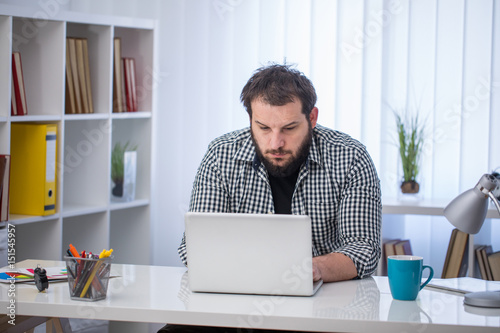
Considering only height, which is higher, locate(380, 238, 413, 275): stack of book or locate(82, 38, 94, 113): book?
locate(82, 38, 94, 113): book

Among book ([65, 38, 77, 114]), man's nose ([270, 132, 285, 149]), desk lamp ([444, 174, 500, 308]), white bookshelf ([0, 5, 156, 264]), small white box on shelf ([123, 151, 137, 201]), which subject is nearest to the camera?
desk lamp ([444, 174, 500, 308])

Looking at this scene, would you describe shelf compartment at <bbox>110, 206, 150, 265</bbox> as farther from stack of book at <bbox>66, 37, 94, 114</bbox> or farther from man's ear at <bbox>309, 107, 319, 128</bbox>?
man's ear at <bbox>309, 107, 319, 128</bbox>

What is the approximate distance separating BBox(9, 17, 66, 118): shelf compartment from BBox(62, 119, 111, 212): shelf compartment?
13.5 inches

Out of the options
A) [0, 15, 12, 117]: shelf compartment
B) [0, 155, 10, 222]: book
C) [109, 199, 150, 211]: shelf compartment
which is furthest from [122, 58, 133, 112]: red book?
[0, 155, 10, 222]: book

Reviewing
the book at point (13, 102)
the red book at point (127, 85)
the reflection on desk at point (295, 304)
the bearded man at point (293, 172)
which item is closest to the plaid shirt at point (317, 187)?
the bearded man at point (293, 172)

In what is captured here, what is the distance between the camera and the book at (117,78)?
328 centimetres

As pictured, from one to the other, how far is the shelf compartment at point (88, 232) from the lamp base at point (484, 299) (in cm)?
204

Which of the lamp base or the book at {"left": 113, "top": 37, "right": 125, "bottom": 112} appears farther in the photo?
the book at {"left": 113, "top": 37, "right": 125, "bottom": 112}

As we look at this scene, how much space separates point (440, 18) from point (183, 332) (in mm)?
2196

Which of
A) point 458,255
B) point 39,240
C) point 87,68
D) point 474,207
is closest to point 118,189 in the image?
point 39,240

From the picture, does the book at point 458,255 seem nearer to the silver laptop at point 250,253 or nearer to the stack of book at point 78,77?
the silver laptop at point 250,253

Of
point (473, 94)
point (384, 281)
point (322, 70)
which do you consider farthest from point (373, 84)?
point (384, 281)

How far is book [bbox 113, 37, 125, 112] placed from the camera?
328cm

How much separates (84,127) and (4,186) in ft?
2.41
